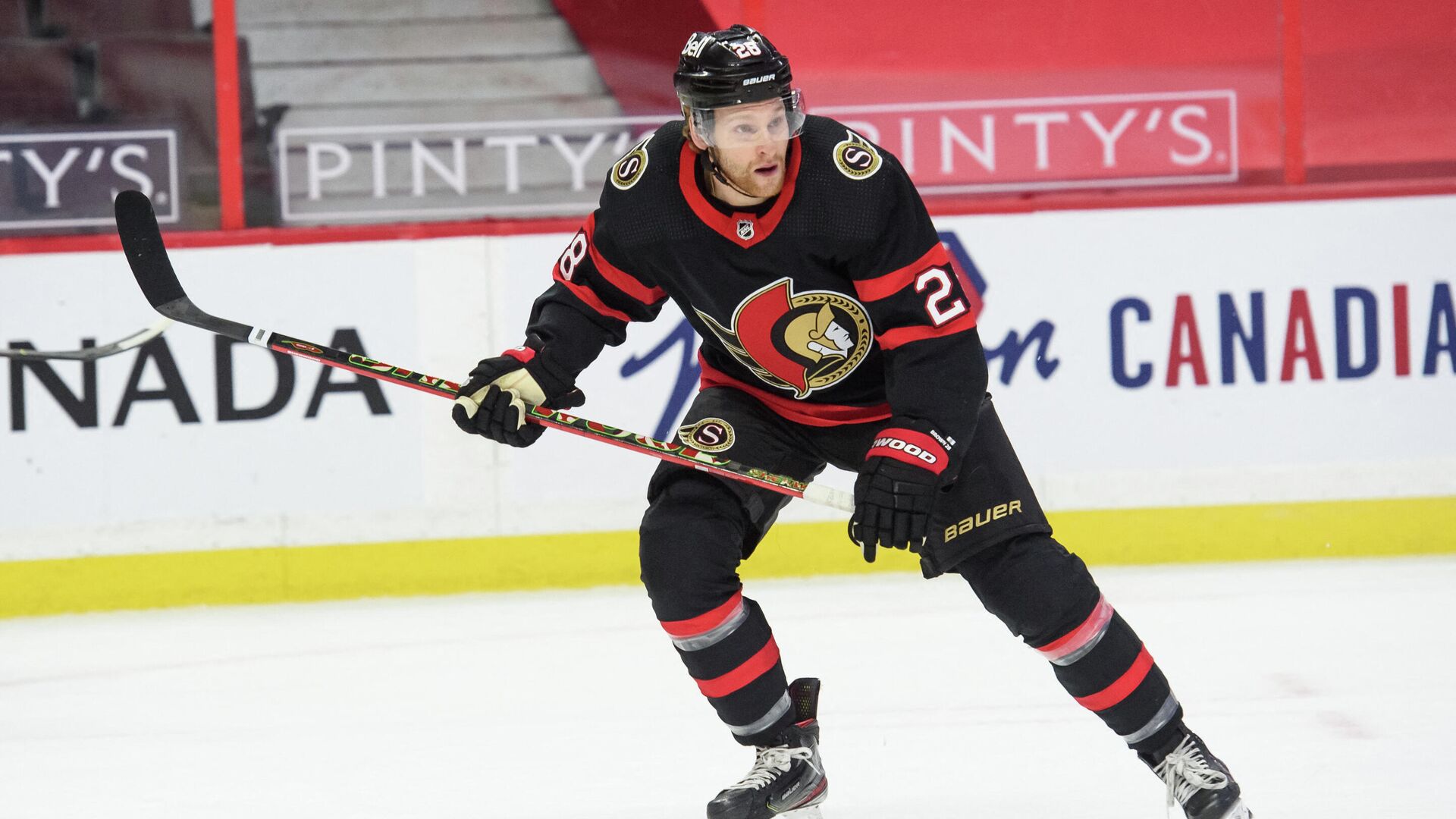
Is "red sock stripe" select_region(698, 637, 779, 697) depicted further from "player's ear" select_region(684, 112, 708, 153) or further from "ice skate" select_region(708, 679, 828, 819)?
"player's ear" select_region(684, 112, 708, 153)

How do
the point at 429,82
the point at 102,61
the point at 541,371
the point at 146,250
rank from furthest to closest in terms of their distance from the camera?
the point at 429,82
the point at 102,61
the point at 146,250
the point at 541,371

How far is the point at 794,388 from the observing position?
2178 millimetres

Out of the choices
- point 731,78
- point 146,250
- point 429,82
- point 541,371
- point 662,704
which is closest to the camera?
point 731,78

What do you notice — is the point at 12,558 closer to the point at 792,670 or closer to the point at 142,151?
the point at 142,151

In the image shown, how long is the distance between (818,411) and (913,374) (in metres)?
0.24

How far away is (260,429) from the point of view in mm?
3857

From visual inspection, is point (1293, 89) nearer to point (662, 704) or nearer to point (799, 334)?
point (662, 704)

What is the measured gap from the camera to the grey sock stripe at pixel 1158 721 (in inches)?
78.7

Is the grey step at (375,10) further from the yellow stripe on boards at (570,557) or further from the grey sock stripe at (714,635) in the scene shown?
the grey sock stripe at (714,635)

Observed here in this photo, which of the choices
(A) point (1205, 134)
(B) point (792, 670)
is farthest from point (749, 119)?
(A) point (1205, 134)

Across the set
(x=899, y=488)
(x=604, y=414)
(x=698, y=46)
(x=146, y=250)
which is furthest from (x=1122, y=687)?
(x=604, y=414)

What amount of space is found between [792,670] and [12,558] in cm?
195

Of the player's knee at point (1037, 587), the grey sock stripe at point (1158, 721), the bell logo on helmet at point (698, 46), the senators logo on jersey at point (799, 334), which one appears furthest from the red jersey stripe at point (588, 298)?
the grey sock stripe at point (1158, 721)

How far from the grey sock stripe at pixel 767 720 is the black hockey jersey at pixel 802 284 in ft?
1.26
